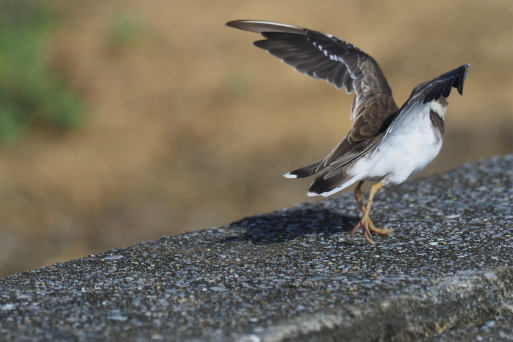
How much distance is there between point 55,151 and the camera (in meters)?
10.9

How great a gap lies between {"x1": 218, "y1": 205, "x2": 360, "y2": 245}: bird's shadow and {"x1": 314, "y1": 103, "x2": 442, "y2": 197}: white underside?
478mm

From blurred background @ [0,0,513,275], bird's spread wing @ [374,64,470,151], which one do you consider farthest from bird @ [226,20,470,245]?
blurred background @ [0,0,513,275]

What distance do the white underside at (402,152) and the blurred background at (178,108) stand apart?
5.58 meters

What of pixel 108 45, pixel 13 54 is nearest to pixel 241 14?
pixel 108 45

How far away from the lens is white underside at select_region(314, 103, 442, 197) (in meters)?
4.40

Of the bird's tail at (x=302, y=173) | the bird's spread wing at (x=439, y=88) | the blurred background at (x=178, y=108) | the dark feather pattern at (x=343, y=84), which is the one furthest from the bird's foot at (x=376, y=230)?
the blurred background at (x=178, y=108)

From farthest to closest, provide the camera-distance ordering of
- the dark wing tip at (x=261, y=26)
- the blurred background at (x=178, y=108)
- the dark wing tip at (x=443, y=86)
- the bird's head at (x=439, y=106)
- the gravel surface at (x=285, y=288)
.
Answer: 1. the blurred background at (x=178, y=108)
2. the dark wing tip at (x=261, y=26)
3. the bird's head at (x=439, y=106)
4. the dark wing tip at (x=443, y=86)
5. the gravel surface at (x=285, y=288)

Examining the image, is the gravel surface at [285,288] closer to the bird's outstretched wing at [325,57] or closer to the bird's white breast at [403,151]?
the bird's white breast at [403,151]

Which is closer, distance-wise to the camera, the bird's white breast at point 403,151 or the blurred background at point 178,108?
the bird's white breast at point 403,151

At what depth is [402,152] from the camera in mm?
4402

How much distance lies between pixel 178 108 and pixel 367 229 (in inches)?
313

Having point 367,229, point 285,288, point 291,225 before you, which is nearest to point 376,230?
point 367,229

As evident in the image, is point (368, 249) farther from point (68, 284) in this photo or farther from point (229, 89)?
point (229, 89)

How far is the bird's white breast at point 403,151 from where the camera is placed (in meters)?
4.40
